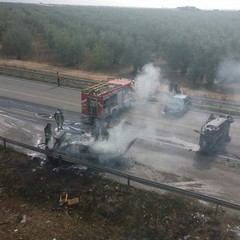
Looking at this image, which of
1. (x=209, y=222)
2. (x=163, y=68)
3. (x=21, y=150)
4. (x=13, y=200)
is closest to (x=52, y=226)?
(x=13, y=200)

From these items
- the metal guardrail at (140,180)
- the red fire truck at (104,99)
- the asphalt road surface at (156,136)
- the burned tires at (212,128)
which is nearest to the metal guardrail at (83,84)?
the asphalt road surface at (156,136)

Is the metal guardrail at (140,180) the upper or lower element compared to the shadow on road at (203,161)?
upper

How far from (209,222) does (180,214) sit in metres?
1.10

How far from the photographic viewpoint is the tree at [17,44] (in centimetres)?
5181

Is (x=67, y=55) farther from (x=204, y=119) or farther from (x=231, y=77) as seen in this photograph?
(x=204, y=119)

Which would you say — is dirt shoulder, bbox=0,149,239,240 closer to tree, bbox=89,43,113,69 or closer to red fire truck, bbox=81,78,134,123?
red fire truck, bbox=81,78,134,123

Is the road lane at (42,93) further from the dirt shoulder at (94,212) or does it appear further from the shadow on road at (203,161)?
the dirt shoulder at (94,212)

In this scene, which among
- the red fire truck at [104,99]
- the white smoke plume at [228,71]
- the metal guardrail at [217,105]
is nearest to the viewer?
the red fire truck at [104,99]

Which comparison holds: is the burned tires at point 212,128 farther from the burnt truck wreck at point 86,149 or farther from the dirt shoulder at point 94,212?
the dirt shoulder at point 94,212

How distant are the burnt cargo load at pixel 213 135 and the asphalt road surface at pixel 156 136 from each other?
0.44 metres

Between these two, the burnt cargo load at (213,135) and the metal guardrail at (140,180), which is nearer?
the metal guardrail at (140,180)

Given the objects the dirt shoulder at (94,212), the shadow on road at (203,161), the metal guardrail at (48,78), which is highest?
the metal guardrail at (48,78)

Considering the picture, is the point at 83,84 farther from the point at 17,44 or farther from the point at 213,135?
the point at 17,44

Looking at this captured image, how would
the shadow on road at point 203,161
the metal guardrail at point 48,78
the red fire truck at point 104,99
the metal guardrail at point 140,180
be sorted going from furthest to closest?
the metal guardrail at point 48,78, the red fire truck at point 104,99, the shadow on road at point 203,161, the metal guardrail at point 140,180
